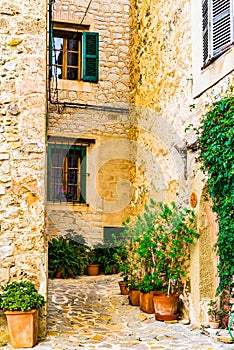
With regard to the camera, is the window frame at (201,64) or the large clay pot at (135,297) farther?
the large clay pot at (135,297)

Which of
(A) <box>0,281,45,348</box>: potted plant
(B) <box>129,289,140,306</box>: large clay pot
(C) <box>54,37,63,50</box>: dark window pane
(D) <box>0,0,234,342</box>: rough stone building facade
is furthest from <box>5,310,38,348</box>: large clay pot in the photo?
(C) <box>54,37,63,50</box>: dark window pane

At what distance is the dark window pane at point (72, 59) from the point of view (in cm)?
1084

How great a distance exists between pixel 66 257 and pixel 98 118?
3.11m

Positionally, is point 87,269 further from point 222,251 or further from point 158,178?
point 222,251

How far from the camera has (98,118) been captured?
10.8m

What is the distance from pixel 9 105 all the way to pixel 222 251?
298 centimetres

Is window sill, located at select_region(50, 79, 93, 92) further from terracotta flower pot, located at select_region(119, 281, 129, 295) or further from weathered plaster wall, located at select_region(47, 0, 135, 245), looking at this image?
terracotta flower pot, located at select_region(119, 281, 129, 295)

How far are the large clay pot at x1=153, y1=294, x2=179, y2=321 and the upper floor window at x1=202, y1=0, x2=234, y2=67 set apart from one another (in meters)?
3.06

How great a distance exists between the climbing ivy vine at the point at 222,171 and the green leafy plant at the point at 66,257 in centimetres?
490

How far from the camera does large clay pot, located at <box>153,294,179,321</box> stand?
21.0 feet

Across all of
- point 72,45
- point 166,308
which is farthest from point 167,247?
point 72,45

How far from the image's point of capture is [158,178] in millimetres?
7789

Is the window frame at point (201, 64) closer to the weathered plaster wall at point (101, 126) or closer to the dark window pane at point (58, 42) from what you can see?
the weathered plaster wall at point (101, 126)

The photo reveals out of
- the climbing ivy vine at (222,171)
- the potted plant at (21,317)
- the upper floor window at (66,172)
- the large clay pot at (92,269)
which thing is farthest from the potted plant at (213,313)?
the upper floor window at (66,172)
